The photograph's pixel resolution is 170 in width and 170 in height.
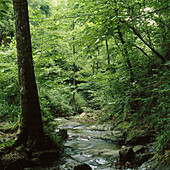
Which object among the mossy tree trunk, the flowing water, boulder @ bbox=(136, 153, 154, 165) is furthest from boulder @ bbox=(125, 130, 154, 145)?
the mossy tree trunk

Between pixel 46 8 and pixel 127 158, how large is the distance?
24.8 m

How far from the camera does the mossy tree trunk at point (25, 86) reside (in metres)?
4.12

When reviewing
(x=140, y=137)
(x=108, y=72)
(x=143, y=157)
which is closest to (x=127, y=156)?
(x=143, y=157)

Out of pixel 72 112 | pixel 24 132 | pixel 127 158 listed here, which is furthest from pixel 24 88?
pixel 72 112

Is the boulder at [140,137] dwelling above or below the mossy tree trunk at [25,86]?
below

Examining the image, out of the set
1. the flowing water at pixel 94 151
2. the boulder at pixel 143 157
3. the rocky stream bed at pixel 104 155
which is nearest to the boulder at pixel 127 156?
the rocky stream bed at pixel 104 155

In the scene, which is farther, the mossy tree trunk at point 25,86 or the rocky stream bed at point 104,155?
the mossy tree trunk at point 25,86

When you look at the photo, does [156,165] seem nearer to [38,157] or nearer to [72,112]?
[38,157]

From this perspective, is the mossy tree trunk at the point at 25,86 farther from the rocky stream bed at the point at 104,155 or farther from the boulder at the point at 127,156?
the boulder at the point at 127,156

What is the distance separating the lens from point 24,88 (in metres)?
4.18

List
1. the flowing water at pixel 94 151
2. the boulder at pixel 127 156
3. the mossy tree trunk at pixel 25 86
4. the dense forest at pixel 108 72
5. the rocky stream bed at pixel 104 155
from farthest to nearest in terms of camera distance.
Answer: the flowing water at pixel 94 151
the boulder at pixel 127 156
the mossy tree trunk at pixel 25 86
the rocky stream bed at pixel 104 155
the dense forest at pixel 108 72

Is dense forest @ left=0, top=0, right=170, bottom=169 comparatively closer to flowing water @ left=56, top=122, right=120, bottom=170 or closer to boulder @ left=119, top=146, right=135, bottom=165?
boulder @ left=119, top=146, right=135, bottom=165

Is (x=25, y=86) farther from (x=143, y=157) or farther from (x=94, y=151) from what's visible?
(x=143, y=157)

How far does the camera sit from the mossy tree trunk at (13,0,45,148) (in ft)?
13.5
